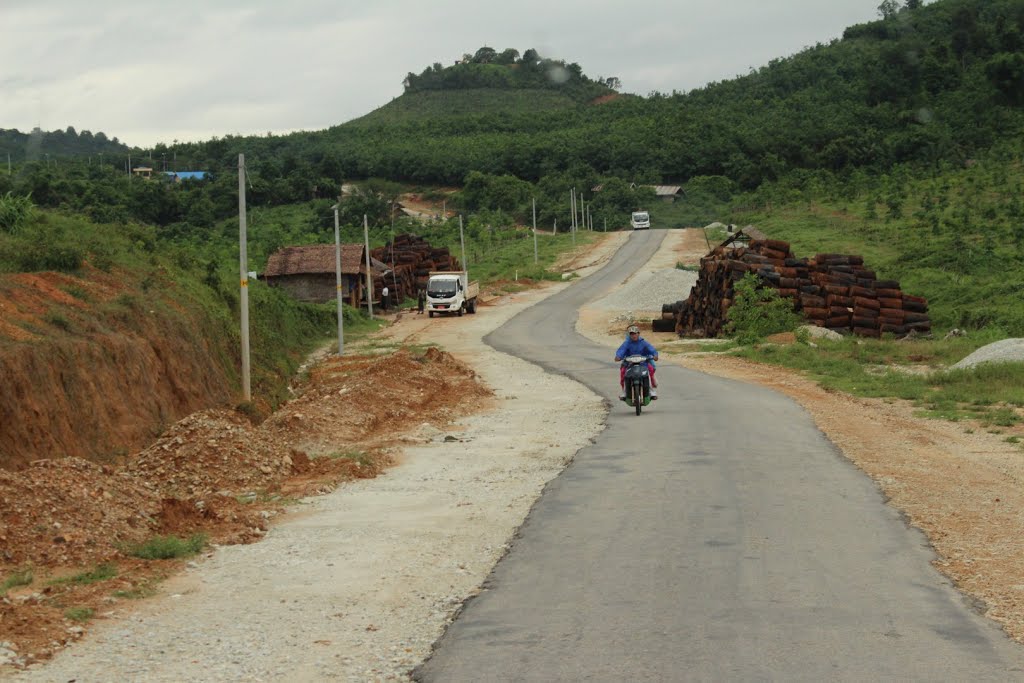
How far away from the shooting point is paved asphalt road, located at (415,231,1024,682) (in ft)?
26.0

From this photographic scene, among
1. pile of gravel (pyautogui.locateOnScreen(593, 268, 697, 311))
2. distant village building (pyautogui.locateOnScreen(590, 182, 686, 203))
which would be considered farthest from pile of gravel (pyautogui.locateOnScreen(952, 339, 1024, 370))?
distant village building (pyautogui.locateOnScreen(590, 182, 686, 203))

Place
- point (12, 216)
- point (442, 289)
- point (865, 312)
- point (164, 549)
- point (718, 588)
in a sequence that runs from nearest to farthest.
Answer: point (718, 588) < point (164, 549) < point (12, 216) < point (865, 312) < point (442, 289)

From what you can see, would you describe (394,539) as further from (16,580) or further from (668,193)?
(668,193)

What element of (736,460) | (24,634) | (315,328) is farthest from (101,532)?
(315,328)

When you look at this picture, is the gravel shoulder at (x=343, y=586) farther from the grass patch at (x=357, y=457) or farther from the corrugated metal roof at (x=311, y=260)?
the corrugated metal roof at (x=311, y=260)

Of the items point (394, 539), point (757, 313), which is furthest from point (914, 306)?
point (394, 539)

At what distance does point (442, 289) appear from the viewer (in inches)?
2507

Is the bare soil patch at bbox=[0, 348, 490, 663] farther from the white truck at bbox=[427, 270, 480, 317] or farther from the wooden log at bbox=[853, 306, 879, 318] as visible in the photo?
the white truck at bbox=[427, 270, 480, 317]

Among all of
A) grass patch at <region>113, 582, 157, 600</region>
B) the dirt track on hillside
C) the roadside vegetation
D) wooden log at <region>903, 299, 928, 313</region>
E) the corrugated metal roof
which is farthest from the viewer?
the corrugated metal roof

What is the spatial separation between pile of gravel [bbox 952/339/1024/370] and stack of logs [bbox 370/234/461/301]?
47.3 meters

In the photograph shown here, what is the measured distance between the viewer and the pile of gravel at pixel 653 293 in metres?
65.6

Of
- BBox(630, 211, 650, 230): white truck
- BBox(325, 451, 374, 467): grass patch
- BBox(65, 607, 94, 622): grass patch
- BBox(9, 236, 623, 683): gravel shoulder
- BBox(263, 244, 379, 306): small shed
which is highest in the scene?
BBox(630, 211, 650, 230): white truck

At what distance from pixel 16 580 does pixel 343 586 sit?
2873 mm

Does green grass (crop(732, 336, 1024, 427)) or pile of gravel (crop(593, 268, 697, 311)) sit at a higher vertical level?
pile of gravel (crop(593, 268, 697, 311))
